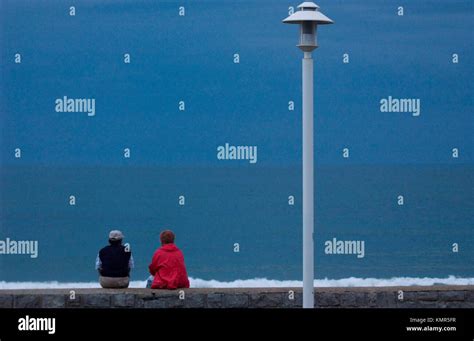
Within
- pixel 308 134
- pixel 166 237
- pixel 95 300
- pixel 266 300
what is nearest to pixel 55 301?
pixel 95 300

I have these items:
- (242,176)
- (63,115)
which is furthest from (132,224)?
(242,176)

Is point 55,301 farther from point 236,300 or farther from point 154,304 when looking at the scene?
point 236,300

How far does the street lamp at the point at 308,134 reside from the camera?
7875 millimetres

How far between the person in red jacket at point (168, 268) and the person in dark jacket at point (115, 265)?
0.90 feet

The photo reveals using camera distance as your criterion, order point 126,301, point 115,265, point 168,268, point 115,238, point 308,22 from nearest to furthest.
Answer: point 308,22
point 126,301
point 168,268
point 115,265
point 115,238

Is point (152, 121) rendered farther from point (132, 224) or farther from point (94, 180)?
point (132, 224)

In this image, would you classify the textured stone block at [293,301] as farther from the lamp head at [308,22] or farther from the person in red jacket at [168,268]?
the lamp head at [308,22]

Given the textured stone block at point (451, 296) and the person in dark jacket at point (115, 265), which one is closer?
the textured stone block at point (451, 296)

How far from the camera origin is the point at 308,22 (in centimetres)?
806

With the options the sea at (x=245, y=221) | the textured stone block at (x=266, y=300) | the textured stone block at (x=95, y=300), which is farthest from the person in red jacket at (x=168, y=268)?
the sea at (x=245, y=221)

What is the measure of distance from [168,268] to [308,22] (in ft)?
10.6
